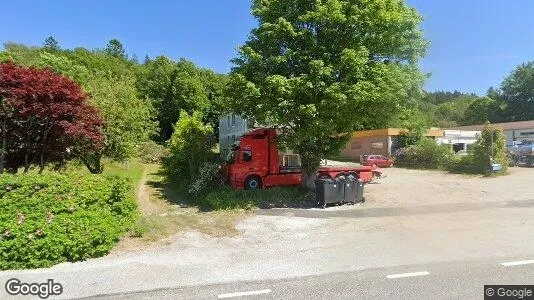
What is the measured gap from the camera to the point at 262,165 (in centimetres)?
1886

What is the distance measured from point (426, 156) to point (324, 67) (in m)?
19.9

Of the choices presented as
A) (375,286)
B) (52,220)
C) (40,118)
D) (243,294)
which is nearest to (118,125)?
(40,118)

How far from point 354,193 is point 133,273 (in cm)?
937

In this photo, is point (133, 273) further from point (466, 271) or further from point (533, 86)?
point (533, 86)

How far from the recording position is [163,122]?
54594mm

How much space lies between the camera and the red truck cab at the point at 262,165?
1875cm

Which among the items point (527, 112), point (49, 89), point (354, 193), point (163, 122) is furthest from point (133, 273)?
point (527, 112)

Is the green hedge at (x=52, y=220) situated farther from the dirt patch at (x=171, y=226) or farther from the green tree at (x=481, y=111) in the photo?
the green tree at (x=481, y=111)

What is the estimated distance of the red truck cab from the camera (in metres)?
18.8

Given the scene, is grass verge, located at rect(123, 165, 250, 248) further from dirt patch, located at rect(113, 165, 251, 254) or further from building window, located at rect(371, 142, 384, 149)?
building window, located at rect(371, 142, 384, 149)

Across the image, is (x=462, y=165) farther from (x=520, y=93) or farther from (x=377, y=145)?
(x=520, y=93)

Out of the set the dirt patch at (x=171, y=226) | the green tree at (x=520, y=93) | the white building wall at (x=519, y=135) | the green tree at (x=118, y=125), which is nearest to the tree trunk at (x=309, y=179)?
the dirt patch at (x=171, y=226)

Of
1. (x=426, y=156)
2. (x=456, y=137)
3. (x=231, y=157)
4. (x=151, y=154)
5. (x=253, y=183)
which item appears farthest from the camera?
(x=456, y=137)

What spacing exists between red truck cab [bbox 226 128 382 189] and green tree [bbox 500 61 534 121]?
6080cm
